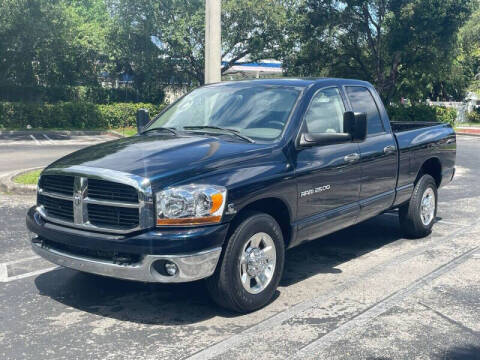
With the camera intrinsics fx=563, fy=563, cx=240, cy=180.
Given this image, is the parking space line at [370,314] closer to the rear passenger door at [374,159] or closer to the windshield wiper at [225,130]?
the rear passenger door at [374,159]

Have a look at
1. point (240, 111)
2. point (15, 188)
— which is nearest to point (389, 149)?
point (240, 111)

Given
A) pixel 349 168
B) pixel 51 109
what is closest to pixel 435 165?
pixel 349 168

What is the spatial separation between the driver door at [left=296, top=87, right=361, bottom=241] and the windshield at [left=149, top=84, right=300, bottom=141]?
254 millimetres

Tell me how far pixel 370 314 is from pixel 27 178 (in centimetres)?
802

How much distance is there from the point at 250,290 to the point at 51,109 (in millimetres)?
25839

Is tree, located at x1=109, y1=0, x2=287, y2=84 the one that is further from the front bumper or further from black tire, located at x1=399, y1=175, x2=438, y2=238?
the front bumper

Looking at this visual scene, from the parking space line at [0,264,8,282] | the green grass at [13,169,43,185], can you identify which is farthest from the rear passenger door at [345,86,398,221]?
the green grass at [13,169,43,185]

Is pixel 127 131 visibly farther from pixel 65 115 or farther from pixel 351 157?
pixel 351 157

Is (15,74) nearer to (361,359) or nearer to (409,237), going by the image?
(409,237)

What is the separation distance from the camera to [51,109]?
28094mm

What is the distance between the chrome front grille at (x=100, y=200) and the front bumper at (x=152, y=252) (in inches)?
3.4

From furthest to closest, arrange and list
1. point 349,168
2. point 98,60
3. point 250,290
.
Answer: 1. point 98,60
2. point 349,168
3. point 250,290

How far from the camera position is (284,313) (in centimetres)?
452

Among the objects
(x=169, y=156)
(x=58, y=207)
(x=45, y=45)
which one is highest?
(x=45, y=45)
